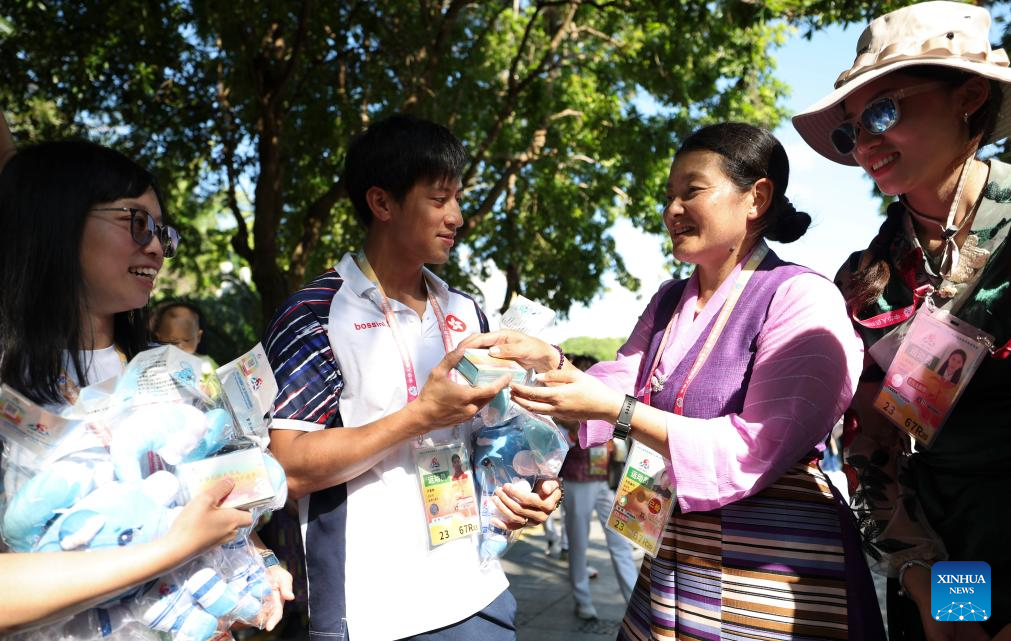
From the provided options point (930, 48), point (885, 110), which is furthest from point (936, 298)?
point (930, 48)

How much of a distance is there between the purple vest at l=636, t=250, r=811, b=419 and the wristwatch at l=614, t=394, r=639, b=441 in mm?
194

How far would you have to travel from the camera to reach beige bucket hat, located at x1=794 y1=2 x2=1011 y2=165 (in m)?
1.80

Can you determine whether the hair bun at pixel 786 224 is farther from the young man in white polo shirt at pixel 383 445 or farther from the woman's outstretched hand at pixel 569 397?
the young man in white polo shirt at pixel 383 445

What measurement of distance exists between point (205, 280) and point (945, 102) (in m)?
18.0

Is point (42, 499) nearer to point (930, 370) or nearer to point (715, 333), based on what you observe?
point (715, 333)

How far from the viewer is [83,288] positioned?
5.64ft

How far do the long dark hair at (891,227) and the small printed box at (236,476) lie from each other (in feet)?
5.22

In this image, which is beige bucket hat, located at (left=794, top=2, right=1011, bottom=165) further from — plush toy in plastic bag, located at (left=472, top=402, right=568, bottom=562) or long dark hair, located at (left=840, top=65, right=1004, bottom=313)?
plush toy in plastic bag, located at (left=472, top=402, right=568, bottom=562)

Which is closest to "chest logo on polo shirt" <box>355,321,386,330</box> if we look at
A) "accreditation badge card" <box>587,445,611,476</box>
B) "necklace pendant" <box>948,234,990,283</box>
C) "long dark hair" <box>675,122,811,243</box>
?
"long dark hair" <box>675,122,811,243</box>

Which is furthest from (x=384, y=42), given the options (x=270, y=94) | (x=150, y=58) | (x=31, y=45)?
(x=31, y=45)

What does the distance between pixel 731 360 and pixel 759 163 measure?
608 millimetres

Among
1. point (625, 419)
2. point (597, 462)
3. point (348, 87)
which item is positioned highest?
point (348, 87)

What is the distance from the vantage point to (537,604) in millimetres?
6762

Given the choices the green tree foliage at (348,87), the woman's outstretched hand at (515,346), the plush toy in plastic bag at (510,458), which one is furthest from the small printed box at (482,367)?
the green tree foliage at (348,87)
